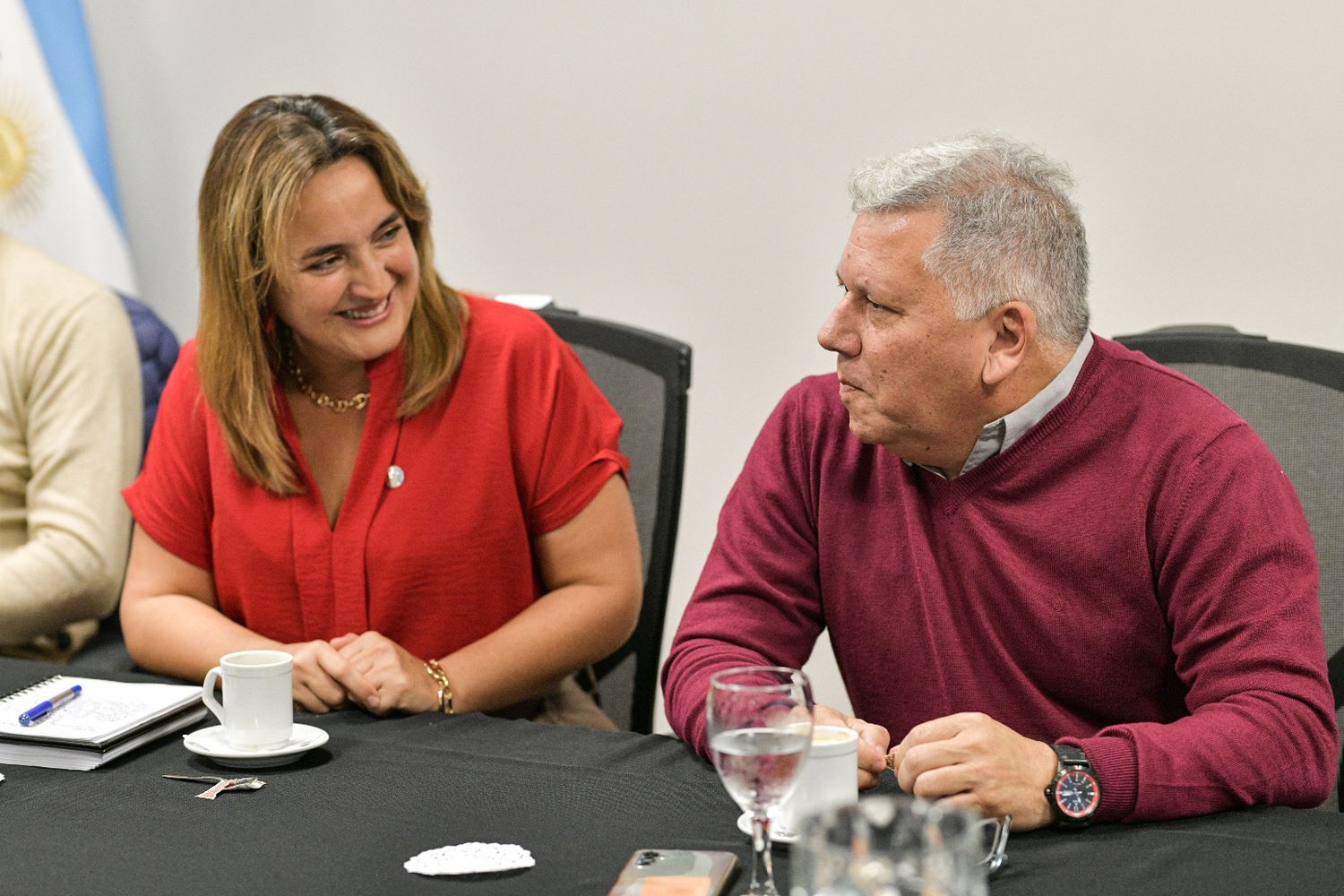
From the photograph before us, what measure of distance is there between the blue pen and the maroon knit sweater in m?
0.65

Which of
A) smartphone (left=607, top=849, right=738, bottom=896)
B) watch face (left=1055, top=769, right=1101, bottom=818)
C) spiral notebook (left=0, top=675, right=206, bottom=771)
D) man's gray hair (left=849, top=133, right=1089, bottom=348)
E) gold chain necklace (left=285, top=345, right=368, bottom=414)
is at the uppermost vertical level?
man's gray hair (left=849, top=133, right=1089, bottom=348)

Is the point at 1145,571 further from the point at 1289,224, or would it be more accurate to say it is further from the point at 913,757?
the point at 1289,224

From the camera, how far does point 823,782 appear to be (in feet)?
3.73

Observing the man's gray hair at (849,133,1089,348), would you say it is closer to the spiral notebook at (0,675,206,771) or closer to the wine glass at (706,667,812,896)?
the wine glass at (706,667,812,896)

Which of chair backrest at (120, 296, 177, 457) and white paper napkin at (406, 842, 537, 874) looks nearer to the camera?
white paper napkin at (406, 842, 537, 874)

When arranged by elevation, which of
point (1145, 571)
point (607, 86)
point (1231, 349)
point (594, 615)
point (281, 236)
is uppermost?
point (607, 86)

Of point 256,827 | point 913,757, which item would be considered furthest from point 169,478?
point 913,757

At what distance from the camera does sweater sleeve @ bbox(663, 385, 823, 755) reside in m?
1.58

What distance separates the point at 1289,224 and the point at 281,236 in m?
1.85

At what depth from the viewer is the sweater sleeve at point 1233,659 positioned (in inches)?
47.3

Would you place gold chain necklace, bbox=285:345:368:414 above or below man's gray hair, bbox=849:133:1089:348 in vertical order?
below

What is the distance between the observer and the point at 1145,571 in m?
1.47

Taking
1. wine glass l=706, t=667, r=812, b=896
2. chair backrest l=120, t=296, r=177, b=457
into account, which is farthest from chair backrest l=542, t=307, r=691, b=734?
chair backrest l=120, t=296, r=177, b=457

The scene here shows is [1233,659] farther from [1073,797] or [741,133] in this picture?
[741,133]
